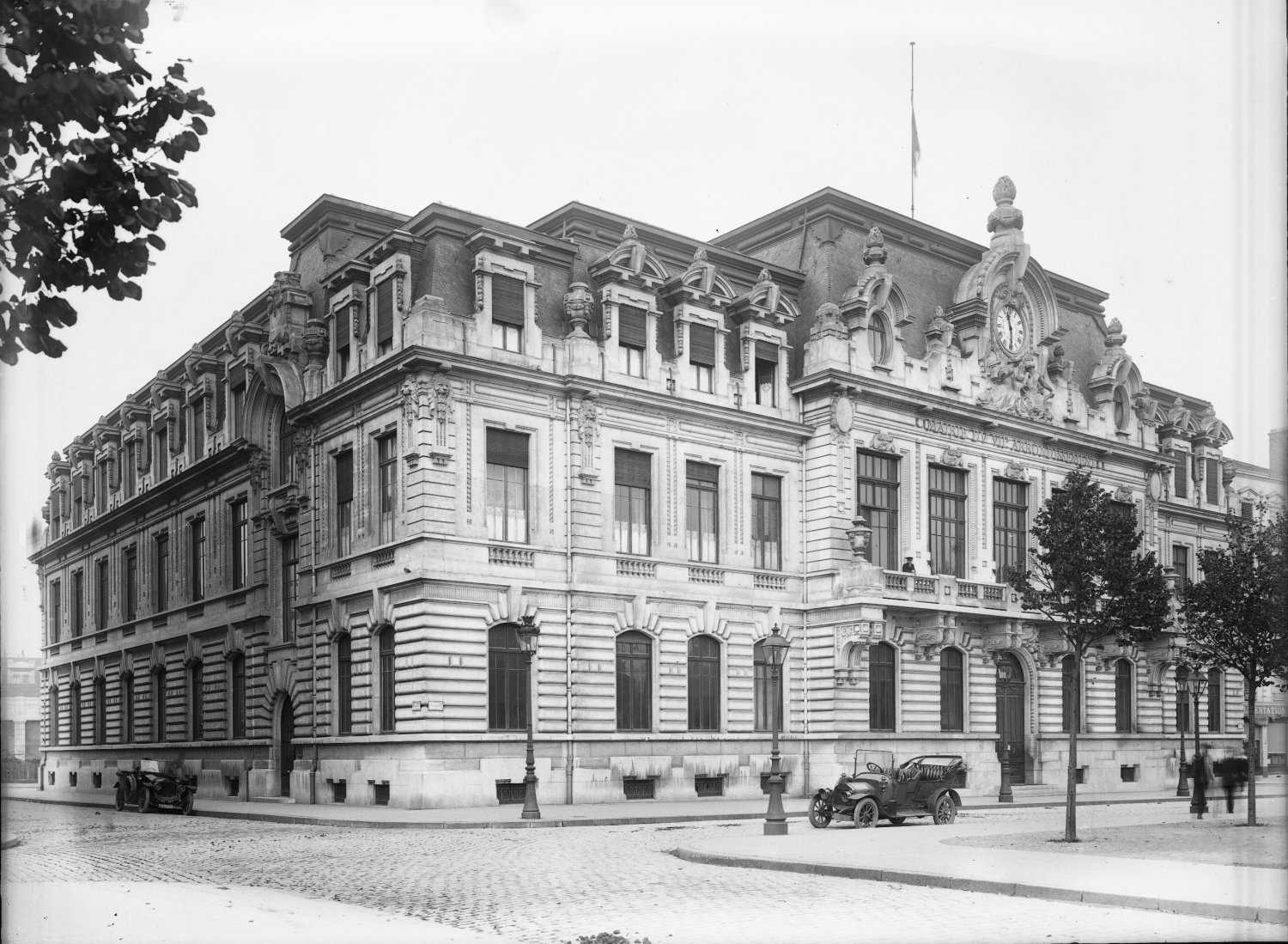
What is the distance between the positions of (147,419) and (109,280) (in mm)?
41953

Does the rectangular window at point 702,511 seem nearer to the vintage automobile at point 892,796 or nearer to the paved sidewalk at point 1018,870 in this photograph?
the vintage automobile at point 892,796

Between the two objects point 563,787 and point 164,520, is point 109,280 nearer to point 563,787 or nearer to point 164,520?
point 563,787

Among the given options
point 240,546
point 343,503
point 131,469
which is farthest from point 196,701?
point 343,503

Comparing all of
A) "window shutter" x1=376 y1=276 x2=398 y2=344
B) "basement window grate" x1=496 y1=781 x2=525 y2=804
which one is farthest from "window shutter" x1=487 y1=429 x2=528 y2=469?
"basement window grate" x1=496 y1=781 x2=525 y2=804

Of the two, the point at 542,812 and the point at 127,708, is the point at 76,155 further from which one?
the point at 127,708

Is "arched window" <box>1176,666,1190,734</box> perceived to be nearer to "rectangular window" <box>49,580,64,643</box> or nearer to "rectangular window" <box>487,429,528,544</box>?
"rectangular window" <box>487,429,528,544</box>

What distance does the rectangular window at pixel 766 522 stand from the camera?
43562 millimetres

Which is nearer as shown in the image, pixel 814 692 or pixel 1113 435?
pixel 814 692

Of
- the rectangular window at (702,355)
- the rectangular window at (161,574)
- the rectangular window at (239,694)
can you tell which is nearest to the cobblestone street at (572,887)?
the rectangular window at (239,694)

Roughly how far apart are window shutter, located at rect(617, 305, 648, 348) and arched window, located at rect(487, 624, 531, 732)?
8.97 m

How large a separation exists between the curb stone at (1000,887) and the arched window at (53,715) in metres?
40.9

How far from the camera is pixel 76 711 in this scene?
178 feet

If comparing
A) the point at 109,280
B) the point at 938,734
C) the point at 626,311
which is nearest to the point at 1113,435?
the point at 938,734

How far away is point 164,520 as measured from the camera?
2002 inches
